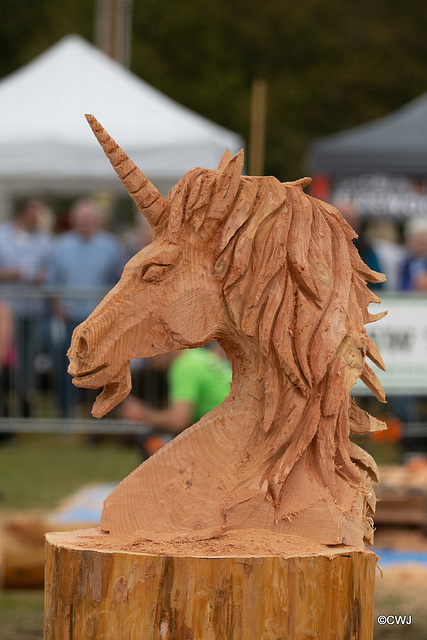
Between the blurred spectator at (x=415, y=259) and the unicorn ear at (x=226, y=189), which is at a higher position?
the blurred spectator at (x=415, y=259)

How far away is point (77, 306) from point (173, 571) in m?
6.66

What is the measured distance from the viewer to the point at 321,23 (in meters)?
29.5

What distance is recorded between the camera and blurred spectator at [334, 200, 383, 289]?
28.1 ft

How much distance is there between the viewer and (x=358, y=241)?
8867 mm

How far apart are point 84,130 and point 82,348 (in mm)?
8014

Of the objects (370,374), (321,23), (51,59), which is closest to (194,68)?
(321,23)

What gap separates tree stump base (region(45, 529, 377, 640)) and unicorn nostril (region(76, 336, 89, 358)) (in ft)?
1.57

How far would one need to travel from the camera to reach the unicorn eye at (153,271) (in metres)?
2.69

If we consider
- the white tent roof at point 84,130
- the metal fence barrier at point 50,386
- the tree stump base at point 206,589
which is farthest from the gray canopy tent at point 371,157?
the tree stump base at point 206,589

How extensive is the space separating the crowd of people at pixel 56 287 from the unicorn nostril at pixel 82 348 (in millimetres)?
5399

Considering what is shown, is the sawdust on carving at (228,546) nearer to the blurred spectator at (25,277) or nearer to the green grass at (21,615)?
the green grass at (21,615)

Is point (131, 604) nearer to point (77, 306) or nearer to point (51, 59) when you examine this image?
point (77, 306)

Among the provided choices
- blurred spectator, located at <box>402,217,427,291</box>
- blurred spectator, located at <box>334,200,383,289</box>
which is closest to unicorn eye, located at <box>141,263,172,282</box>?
blurred spectator, located at <box>334,200,383,289</box>

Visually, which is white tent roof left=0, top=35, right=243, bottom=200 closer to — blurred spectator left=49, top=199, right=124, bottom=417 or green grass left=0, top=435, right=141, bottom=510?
blurred spectator left=49, top=199, right=124, bottom=417
